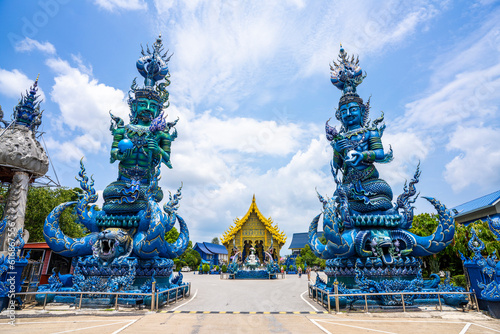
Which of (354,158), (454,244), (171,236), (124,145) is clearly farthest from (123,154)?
(171,236)

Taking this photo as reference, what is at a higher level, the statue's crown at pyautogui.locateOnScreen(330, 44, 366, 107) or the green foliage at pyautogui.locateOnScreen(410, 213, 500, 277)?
the statue's crown at pyautogui.locateOnScreen(330, 44, 366, 107)

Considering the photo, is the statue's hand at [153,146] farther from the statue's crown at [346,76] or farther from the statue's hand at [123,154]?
the statue's crown at [346,76]

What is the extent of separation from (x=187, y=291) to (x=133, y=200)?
17.5ft

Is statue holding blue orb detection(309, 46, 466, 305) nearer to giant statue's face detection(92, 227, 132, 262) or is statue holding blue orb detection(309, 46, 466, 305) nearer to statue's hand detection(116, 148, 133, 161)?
giant statue's face detection(92, 227, 132, 262)

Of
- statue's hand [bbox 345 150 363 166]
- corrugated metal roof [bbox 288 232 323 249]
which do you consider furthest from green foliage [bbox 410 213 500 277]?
corrugated metal roof [bbox 288 232 323 249]

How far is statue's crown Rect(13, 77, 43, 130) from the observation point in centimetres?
2022

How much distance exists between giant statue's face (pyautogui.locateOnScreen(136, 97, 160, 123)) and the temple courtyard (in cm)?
901

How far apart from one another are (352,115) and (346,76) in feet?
8.42

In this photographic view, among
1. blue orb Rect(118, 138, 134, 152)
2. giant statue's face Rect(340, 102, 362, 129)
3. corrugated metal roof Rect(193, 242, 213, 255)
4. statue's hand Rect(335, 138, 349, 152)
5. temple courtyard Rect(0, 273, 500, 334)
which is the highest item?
giant statue's face Rect(340, 102, 362, 129)

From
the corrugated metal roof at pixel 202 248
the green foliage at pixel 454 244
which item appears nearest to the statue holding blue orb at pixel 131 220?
the green foliage at pixel 454 244

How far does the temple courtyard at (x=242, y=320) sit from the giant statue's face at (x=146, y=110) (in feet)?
29.6

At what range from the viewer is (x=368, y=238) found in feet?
38.6

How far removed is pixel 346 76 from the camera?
1546 centimetres

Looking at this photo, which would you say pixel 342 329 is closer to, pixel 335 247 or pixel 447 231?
pixel 335 247
